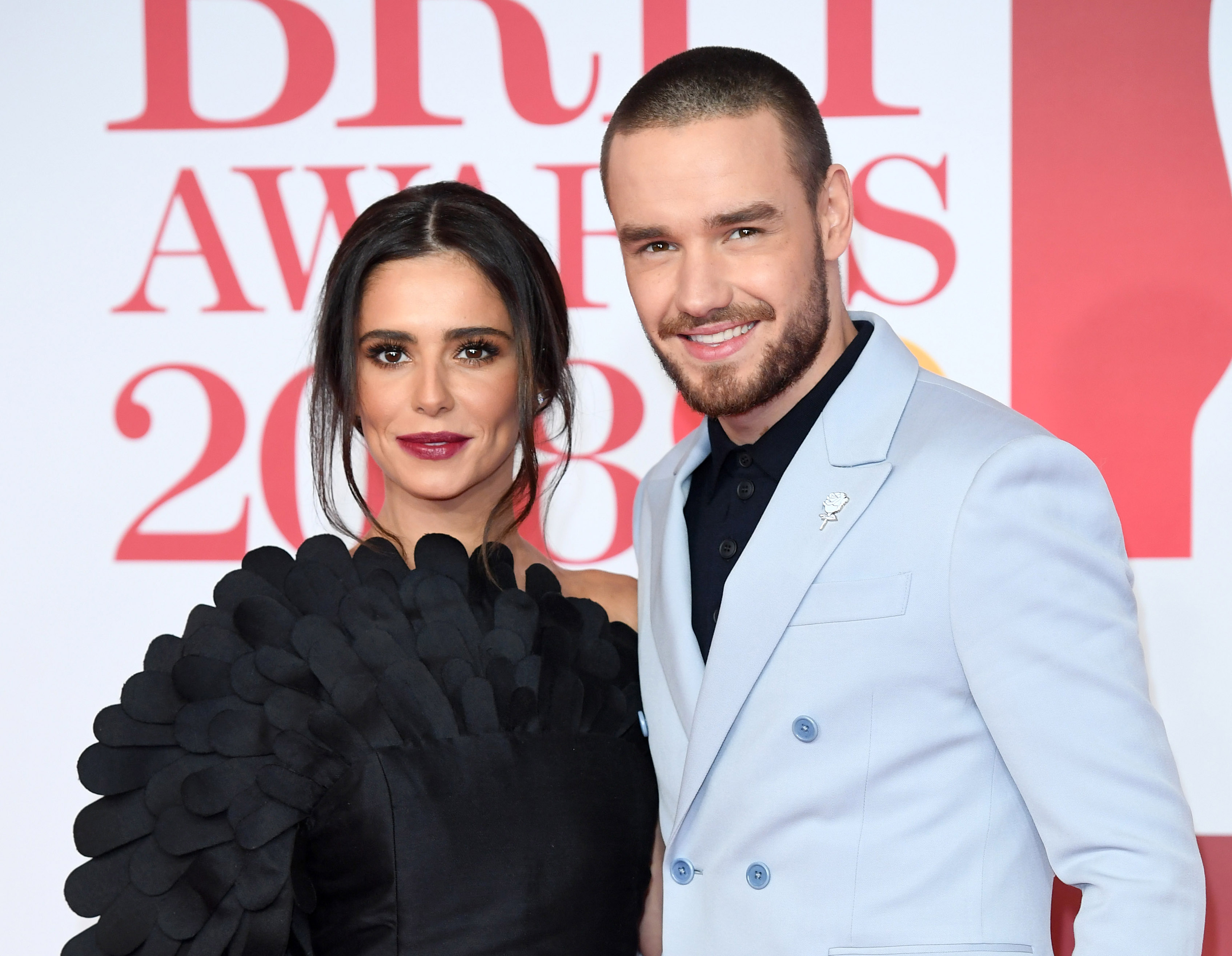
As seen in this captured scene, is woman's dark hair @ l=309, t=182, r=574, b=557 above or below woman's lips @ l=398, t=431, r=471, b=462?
above

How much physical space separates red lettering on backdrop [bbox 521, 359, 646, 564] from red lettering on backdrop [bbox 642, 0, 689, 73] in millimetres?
683

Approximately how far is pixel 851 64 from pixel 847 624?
5.19 feet

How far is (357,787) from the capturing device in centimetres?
153

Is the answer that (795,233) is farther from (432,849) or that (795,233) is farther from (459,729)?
(432,849)

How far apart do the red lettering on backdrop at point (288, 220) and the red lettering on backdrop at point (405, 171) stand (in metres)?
0.07

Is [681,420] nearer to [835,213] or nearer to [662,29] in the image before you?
[662,29]

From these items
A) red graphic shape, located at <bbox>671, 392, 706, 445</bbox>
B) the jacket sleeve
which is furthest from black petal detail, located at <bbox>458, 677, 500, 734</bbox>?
red graphic shape, located at <bbox>671, 392, 706, 445</bbox>

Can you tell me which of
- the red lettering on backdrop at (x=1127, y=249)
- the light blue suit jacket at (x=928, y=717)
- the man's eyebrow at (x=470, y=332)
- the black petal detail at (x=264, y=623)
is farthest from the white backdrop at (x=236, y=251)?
the light blue suit jacket at (x=928, y=717)

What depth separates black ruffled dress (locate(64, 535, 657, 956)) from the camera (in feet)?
4.93

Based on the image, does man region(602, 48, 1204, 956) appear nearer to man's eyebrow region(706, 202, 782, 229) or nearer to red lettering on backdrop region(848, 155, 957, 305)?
man's eyebrow region(706, 202, 782, 229)

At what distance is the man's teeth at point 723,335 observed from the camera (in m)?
1.58

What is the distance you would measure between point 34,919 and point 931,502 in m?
2.32

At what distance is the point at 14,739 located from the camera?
2.66 m

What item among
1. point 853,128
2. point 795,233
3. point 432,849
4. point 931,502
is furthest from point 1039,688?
point 853,128
